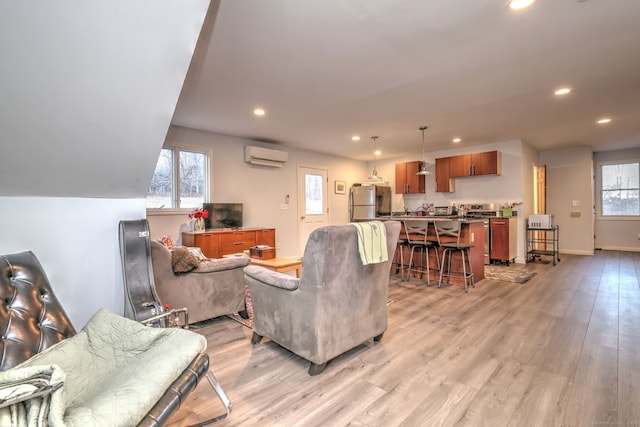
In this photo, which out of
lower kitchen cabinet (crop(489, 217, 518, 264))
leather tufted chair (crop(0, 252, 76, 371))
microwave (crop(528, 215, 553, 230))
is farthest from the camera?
microwave (crop(528, 215, 553, 230))

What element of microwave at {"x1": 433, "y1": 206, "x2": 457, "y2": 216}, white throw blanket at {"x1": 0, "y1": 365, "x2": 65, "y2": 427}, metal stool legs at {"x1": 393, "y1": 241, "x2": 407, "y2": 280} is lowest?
metal stool legs at {"x1": 393, "y1": 241, "x2": 407, "y2": 280}

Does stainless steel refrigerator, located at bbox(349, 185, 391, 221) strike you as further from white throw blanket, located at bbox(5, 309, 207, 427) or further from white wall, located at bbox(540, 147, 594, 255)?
white throw blanket, located at bbox(5, 309, 207, 427)

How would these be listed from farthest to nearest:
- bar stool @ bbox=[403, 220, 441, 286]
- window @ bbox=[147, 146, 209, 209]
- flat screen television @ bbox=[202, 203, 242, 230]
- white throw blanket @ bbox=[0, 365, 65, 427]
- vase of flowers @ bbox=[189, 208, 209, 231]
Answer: flat screen television @ bbox=[202, 203, 242, 230] → window @ bbox=[147, 146, 209, 209] → vase of flowers @ bbox=[189, 208, 209, 231] → bar stool @ bbox=[403, 220, 441, 286] → white throw blanket @ bbox=[0, 365, 65, 427]

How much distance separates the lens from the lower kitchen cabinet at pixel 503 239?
5586 mm

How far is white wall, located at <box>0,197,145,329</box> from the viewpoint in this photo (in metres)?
1.61

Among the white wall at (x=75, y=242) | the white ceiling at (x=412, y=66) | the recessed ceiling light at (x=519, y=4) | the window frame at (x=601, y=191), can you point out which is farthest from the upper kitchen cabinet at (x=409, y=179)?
the white wall at (x=75, y=242)

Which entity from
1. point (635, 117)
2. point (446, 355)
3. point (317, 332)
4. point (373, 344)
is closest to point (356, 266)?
point (317, 332)

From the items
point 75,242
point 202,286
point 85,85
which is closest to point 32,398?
point 85,85

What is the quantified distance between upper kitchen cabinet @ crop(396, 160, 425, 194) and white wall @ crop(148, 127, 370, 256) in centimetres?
160

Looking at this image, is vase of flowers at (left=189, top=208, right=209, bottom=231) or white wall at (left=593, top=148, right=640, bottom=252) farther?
white wall at (left=593, top=148, right=640, bottom=252)

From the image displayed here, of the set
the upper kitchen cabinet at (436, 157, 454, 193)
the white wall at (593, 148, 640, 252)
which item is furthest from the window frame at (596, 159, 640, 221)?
the upper kitchen cabinet at (436, 157, 454, 193)

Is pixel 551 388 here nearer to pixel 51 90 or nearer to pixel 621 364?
pixel 621 364

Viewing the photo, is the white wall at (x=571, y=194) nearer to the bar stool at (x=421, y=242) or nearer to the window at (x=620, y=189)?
the window at (x=620, y=189)

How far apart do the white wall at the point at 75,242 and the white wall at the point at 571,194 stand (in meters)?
8.67
